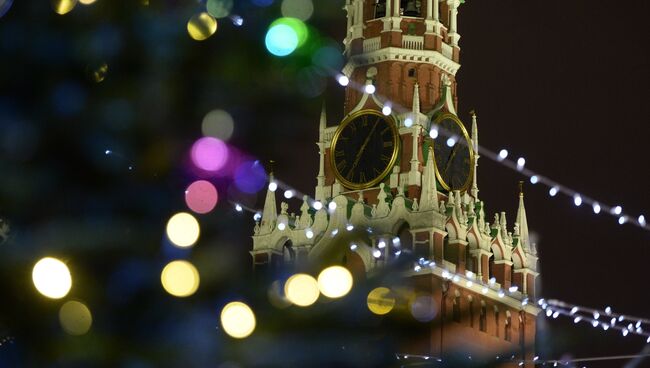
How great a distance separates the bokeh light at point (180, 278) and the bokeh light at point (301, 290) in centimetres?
21

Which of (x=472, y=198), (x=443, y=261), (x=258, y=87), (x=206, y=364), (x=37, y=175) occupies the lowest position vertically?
(x=206, y=364)

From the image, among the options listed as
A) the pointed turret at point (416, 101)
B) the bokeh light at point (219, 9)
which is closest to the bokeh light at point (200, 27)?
the bokeh light at point (219, 9)

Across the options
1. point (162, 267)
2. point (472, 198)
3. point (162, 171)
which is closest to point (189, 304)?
point (162, 267)

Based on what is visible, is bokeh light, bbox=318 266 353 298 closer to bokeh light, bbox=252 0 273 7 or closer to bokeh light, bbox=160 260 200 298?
bokeh light, bbox=160 260 200 298

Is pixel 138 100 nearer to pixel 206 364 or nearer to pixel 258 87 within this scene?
pixel 258 87

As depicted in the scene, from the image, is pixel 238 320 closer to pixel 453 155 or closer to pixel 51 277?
pixel 51 277

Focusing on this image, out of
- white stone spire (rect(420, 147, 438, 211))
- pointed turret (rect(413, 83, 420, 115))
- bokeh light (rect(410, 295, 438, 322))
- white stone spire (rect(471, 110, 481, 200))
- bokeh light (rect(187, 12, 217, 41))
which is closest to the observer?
bokeh light (rect(410, 295, 438, 322))

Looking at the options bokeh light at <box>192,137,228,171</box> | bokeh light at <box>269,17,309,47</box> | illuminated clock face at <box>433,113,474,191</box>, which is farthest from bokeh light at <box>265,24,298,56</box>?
illuminated clock face at <box>433,113,474,191</box>

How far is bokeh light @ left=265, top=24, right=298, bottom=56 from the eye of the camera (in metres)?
3.93

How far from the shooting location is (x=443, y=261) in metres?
39.9

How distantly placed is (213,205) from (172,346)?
44 cm

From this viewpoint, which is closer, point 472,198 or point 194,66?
point 194,66

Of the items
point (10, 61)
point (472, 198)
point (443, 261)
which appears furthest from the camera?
point (472, 198)

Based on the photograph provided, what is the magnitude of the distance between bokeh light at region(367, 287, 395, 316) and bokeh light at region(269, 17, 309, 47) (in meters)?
0.66
